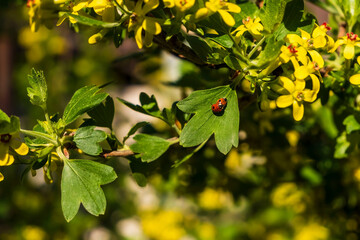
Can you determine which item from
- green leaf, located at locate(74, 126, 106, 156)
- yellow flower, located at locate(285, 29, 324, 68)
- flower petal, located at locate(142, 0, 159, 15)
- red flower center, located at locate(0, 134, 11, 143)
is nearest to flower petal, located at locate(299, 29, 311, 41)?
yellow flower, located at locate(285, 29, 324, 68)

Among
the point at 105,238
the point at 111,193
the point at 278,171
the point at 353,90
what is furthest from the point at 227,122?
the point at 105,238

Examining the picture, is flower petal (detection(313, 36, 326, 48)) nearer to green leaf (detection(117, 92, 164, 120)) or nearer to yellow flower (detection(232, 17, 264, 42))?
yellow flower (detection(232, 17, 264, 42))

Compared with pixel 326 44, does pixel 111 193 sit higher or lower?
lower

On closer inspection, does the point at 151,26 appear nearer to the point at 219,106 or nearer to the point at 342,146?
→ the point at 219,106

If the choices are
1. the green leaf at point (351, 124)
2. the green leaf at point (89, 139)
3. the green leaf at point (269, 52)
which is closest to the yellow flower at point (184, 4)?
the green leaf at point (269, 52)

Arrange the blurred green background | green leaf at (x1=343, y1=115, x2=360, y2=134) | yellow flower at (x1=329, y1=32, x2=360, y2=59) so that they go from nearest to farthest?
yellow flower at (x1=329, y1=32, x2=360, y2=59)
green leaf at (x1=343, y1=115, x2=360, y2=134)
the blurred green background

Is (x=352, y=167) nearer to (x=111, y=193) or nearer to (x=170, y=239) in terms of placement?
(x=111, y=193)

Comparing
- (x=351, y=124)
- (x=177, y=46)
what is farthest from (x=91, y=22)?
(x=351, y=124)
